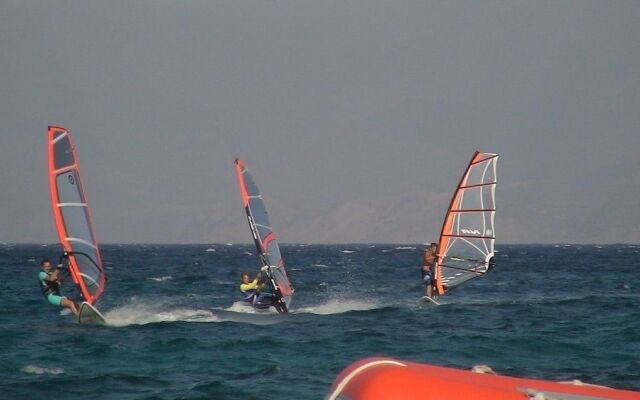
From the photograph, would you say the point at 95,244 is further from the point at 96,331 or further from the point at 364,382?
the point at 364,382

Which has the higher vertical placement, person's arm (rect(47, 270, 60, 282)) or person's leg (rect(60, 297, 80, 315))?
person's arm (rect(47, 270, 60, 282))

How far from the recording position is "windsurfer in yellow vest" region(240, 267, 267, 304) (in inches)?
762

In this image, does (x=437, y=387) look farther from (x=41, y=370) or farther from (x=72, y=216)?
(x=72, y=216)

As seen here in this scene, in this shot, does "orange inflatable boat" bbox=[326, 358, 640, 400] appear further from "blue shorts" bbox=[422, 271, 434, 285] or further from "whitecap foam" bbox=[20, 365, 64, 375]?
"blue shorts" bbox=[422, 271, 434, 285]

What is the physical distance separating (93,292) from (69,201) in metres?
1.66

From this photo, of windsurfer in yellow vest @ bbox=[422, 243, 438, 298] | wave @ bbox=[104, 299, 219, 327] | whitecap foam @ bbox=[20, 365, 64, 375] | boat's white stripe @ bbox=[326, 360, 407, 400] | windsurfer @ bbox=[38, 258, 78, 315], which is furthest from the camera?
windsurfer in yellow vest @ bbox=[422, 243, 438, 298]

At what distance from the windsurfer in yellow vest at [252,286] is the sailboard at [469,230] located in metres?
4.47

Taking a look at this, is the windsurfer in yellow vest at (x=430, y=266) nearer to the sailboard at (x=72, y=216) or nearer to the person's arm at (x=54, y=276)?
the sailboard at (x=72, y=216)

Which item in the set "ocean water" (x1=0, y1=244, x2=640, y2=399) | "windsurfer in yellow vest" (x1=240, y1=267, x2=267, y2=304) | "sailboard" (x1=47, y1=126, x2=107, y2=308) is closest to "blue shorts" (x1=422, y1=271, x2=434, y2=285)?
"ocean water" (x1=0, y1=244, x2=640, y2=399)

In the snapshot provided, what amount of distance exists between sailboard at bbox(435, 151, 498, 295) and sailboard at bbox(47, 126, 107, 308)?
7.85 metres

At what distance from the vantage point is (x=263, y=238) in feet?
68.7

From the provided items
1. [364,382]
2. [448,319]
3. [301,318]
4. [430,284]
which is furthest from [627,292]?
[364,382]

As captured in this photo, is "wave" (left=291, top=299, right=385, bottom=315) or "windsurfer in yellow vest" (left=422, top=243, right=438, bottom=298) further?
"windsurfer in yellow vest" (left=422, top=243, right=438, bottom=298)

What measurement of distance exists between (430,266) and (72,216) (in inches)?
321
